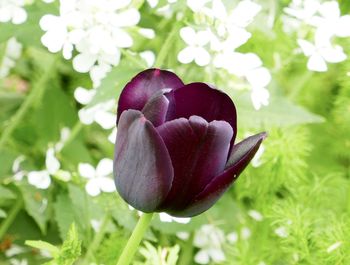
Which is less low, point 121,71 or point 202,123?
point 202,123

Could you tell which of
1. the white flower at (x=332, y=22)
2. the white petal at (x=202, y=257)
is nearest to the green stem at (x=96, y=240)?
the white petal at (x=202, y=257)

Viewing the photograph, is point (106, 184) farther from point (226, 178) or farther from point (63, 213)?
point (226, 178)

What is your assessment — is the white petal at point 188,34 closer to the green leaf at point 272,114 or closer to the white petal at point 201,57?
the white petal at point 201,57

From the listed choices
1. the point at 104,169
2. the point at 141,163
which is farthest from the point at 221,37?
the point at 141,163

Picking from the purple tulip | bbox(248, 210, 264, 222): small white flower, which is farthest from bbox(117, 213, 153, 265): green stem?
bbox(248, 210, 264, 222): small white flower

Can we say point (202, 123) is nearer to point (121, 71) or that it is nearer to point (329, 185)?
point (121, 71)

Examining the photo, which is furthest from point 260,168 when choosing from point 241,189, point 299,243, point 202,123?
point 202,123
